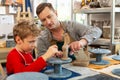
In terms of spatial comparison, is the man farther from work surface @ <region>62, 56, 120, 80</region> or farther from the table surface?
the table surface

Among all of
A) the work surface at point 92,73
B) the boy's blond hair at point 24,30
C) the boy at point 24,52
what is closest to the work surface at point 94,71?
the work surface at point 92,73

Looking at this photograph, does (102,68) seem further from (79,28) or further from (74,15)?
(74,15)

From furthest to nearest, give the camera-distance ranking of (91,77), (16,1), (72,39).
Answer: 1. (16,1)
2. (72,39)
3. (91,77)

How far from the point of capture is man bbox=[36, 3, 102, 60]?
4.62 feet

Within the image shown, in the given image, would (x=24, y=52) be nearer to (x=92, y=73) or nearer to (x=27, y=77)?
(x=27, y=77)

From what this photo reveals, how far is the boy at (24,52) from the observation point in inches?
41.1

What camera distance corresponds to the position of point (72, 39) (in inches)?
62.8

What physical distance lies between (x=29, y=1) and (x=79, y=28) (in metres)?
2.34

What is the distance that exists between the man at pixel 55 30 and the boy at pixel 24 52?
179 millimetres

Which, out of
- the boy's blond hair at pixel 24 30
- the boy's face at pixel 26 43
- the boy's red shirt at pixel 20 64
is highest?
the boy's blond hair at pixel 24 30

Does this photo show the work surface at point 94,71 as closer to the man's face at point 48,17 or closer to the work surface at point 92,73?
the work surface at point 92,73

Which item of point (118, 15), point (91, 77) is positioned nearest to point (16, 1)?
point (118, 15)

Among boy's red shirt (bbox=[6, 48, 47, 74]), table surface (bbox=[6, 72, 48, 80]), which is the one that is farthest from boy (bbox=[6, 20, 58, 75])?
table surface (bbox=[6, 72, 48, 80])

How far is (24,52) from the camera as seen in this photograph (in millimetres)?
1230
